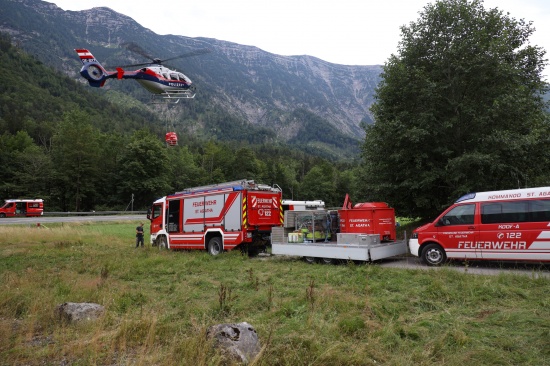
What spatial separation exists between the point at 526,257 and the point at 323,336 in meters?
8.11

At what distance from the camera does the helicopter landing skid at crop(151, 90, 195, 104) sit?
1900 centimetres

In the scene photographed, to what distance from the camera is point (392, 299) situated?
6992 mm

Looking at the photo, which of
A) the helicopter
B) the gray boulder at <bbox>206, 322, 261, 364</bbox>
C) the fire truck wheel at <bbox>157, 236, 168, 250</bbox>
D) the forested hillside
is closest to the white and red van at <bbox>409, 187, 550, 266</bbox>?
the gray boulder at <bbox>206, 322, 261, 364</bbox>

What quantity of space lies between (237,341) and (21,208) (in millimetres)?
54720

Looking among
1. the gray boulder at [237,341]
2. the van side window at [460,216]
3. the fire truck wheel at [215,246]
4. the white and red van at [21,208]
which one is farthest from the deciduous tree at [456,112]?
the white and red van at [21,208]

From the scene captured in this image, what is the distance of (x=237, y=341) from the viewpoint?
167 inches

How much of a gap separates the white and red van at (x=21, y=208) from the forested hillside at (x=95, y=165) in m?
10.9

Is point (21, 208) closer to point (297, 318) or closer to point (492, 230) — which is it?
point (297, 318)

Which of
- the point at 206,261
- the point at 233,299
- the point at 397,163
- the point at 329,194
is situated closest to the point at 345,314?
the point at 233,299

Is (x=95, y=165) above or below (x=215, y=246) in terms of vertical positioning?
above

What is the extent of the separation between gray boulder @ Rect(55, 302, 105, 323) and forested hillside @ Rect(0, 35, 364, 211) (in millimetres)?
59436

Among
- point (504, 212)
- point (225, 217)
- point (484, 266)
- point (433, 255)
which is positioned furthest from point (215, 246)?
point (504, 212)

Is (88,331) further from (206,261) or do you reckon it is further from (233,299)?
(206,261)

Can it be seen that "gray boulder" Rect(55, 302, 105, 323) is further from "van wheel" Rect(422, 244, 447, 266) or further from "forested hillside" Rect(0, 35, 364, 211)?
"forested hillside" Rect(0, 35, 364, 211)
